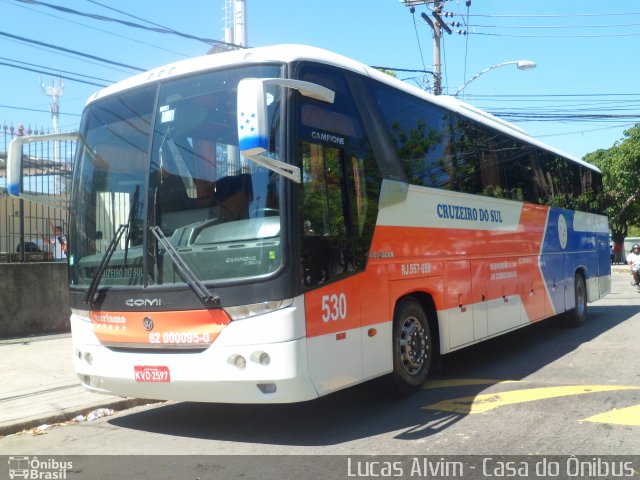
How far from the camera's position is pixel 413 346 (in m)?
7.02

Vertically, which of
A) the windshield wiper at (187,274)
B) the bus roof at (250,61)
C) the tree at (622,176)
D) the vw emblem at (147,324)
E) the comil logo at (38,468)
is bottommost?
the comil logo at (38,468)

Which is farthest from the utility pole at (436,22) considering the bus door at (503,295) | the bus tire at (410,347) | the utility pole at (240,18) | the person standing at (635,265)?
the bus tire at (410,347)

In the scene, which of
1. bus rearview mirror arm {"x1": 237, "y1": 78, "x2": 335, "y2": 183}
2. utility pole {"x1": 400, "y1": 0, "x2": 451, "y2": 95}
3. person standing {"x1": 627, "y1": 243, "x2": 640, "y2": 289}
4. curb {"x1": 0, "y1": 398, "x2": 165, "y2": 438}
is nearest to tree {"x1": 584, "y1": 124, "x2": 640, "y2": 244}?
person standing {"x1": 627, "y1": 243, "x2": 640, "y2": 289}

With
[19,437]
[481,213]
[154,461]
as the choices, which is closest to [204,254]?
[154,461]

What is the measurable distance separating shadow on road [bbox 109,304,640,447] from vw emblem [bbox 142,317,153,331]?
1175 mm

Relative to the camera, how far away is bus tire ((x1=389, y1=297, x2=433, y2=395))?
6695 mm

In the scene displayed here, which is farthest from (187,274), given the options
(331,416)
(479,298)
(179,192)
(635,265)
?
(635,265)

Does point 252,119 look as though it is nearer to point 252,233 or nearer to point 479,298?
point 252,233

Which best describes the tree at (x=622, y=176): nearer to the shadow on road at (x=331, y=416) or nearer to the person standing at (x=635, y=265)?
the person standing at (x=635, y=265)

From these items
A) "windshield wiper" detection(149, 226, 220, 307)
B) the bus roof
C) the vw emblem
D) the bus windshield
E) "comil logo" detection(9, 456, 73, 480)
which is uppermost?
the bus roof

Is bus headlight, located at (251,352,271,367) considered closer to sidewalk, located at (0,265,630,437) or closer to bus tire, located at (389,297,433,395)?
bus tire, located at (389,297,433,395)

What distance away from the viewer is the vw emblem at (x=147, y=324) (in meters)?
5.52

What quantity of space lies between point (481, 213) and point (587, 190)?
687 cm

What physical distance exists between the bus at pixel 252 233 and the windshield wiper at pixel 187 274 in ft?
0.04
